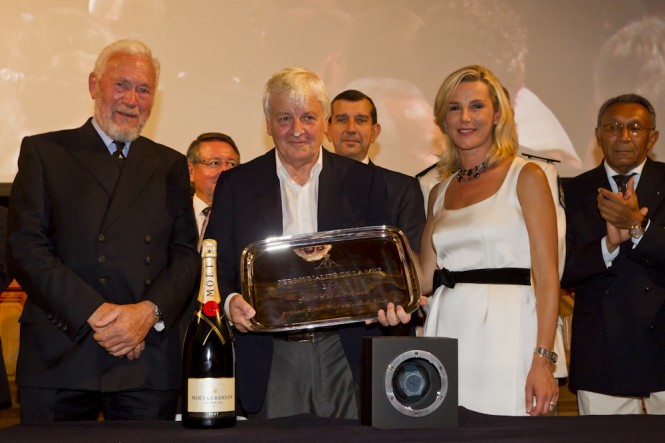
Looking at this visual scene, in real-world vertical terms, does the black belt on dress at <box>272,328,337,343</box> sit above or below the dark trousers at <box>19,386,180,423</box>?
above

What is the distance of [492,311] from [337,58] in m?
3.04

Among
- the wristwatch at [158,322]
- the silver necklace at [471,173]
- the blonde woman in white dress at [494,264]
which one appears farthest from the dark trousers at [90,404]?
the silver necklace at [471,173]

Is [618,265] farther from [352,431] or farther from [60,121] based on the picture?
[60,121]

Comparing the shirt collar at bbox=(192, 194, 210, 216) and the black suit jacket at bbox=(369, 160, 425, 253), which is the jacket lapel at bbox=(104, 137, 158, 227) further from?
the shirt collar at bbox=(192, 194, 210, 216)

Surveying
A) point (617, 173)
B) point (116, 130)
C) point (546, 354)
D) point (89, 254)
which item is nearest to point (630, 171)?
point (617, 173)

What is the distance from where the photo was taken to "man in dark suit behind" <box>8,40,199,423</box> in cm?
246

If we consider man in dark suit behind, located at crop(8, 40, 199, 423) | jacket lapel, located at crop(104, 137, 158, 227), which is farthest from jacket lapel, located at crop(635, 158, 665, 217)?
jacket lapel, located at crop(104, 137, 158, 227)

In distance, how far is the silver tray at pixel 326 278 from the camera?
1.98 m

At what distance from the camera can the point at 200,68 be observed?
5156mm

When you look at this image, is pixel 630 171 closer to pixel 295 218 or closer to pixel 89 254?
pixel 295 218

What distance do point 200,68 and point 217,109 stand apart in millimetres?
264

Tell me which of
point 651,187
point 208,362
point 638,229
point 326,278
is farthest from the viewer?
point 651,187

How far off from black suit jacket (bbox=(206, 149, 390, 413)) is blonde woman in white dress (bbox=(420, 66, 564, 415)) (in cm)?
25

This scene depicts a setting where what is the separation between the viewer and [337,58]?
5.29 m
